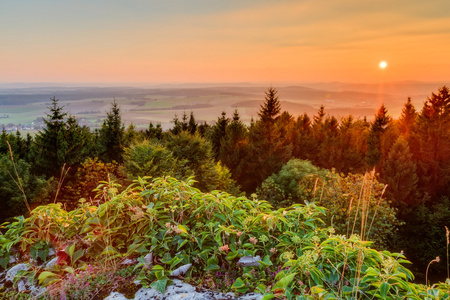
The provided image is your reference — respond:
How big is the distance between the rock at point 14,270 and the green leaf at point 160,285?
151cm

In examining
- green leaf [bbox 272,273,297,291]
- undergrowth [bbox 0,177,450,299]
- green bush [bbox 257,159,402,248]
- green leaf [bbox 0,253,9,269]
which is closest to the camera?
green leaf [bbox 272,273,297,291]

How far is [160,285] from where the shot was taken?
257 centimetres

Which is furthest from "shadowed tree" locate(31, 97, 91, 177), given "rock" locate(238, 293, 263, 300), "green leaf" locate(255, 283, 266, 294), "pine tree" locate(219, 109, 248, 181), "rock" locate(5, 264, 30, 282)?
"green leaf" locate(255, 283, 266, 294)

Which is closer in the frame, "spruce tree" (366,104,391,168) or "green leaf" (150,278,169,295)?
"green leaf" (150,278,169,295)

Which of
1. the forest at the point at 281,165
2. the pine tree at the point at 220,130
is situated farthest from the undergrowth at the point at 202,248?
the pine tree at the point at 220,130

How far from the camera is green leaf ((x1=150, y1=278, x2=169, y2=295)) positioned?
8.36ft

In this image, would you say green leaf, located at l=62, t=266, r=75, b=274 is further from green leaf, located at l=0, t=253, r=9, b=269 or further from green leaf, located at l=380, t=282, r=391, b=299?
green leaf, located at l=380, t=282, r=391, b=299

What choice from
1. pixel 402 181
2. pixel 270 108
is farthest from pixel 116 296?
pixel 270 108

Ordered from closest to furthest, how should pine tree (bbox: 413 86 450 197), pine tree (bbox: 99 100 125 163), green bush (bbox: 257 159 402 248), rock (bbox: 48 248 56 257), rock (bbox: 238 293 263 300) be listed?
rock (bbox: 238 293 263 300) < rock (bbox: 48 248 56 257) < green bush (bbox: 257 159 402 248) < pine tree (bbox: 99 100 125 163) < pine tree (bbox: 413 86 450 197)

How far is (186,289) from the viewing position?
2.60m

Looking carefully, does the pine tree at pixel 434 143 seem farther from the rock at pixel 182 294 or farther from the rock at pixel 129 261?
the rock at pixel 129 261

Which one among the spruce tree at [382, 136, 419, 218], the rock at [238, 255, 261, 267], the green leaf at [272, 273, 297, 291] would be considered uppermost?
the green leaf at [272, 273, 297, 291]

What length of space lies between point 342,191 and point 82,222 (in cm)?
1606

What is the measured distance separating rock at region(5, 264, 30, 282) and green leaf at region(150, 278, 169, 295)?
1508 mm
